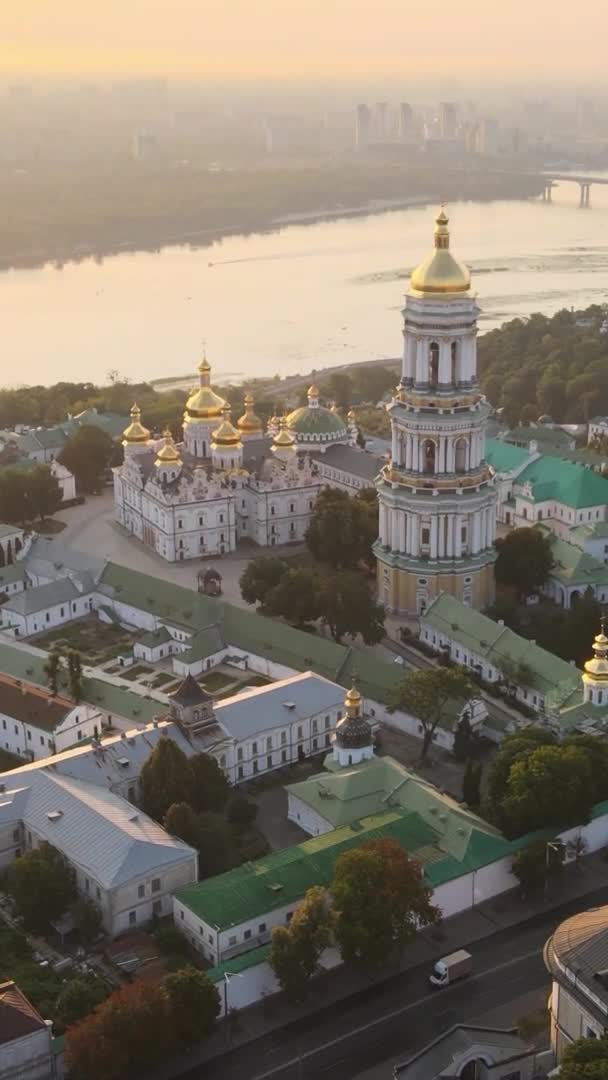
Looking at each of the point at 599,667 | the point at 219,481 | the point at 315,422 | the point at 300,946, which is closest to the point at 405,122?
the point at 315,422

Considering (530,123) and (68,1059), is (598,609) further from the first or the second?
(530,123)

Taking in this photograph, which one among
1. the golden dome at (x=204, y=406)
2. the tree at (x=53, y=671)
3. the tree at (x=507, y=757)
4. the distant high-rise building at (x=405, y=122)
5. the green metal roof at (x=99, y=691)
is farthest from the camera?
the distant high-rise building at (x=405, y=122)

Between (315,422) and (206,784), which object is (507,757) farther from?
(315,422)

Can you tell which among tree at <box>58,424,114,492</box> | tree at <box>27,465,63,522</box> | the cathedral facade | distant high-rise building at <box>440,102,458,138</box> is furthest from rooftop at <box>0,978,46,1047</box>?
distant high-rise building at <box>440,102,458,138</box>

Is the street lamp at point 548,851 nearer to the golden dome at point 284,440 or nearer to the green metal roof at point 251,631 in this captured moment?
the green metal roof at point 251,631

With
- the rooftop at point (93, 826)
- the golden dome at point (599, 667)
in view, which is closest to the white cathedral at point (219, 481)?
the golden dome at point (599, 667)
